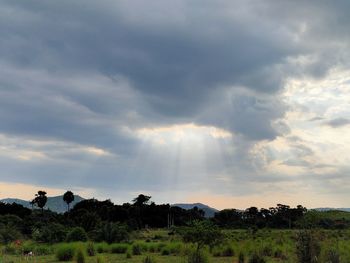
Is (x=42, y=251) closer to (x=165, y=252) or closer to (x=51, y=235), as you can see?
(x=165, y=252)

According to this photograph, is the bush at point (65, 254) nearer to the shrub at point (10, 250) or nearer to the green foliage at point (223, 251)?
the shrub at point (10, 250)

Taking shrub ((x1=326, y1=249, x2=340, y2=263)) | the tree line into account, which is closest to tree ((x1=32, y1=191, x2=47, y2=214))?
the tree line

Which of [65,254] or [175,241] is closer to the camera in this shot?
[65,254]

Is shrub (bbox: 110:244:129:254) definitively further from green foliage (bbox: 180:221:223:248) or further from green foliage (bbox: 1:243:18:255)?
green foliage (bbox: 180:221:223:248)

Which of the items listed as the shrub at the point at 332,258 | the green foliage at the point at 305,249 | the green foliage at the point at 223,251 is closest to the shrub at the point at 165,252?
the green foliage at the point at 223,251

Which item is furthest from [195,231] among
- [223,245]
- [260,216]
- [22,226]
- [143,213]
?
[260,216]

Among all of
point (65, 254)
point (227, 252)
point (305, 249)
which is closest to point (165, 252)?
point (227, 252)

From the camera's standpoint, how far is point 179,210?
120 m

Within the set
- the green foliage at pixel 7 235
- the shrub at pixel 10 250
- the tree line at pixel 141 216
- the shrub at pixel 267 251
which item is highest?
the tree line at pixel 141 216

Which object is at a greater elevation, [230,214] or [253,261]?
[230,214]

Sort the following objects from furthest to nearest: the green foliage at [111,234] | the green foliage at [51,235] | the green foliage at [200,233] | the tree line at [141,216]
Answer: the tree line at [141,216]
the green foliage at [51,235]
the green foliage at [111,234]
the green foliage at [200,233]

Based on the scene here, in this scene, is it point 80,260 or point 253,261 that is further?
point 80,260

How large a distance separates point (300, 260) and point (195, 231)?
10064 mm

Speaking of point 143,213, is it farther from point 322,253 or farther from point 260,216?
point 322,253
